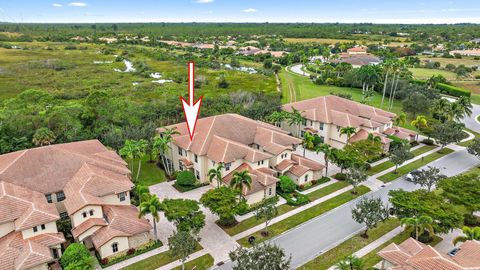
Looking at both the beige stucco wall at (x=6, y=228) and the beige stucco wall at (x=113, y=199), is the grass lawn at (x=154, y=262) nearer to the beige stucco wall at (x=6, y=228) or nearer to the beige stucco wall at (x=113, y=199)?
the beige stucco wall at (x=113, y=199)

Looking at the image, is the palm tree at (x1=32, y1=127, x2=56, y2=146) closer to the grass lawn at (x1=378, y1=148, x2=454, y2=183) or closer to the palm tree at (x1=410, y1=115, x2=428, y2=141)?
the grass lawn at (x1=378, y1=148, x2=454, y2=183)

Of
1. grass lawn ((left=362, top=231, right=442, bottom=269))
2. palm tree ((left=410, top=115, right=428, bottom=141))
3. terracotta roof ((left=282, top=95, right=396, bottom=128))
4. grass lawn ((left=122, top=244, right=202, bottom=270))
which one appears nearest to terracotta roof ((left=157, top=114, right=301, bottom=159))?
terracotta roof ((left=282, top=95, right=396, bottom=128))

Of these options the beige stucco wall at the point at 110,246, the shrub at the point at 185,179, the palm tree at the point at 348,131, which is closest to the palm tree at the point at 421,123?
the palm tree at the point at 348,131

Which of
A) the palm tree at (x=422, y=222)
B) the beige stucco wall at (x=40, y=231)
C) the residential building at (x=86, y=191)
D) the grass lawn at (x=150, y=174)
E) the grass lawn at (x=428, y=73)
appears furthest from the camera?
the grass lawn at (x=428, y=73)

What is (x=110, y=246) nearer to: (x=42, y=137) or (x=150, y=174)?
(x=150, y=174)

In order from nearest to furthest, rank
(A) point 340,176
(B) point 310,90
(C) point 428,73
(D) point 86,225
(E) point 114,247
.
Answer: (E) point 114,247, (D) point 86,225, (A) point 340,176, (B) point 310,90, (C) point 428,73

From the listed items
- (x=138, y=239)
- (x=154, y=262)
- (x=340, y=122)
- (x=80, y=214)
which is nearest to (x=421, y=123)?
(x=340, y=122)
